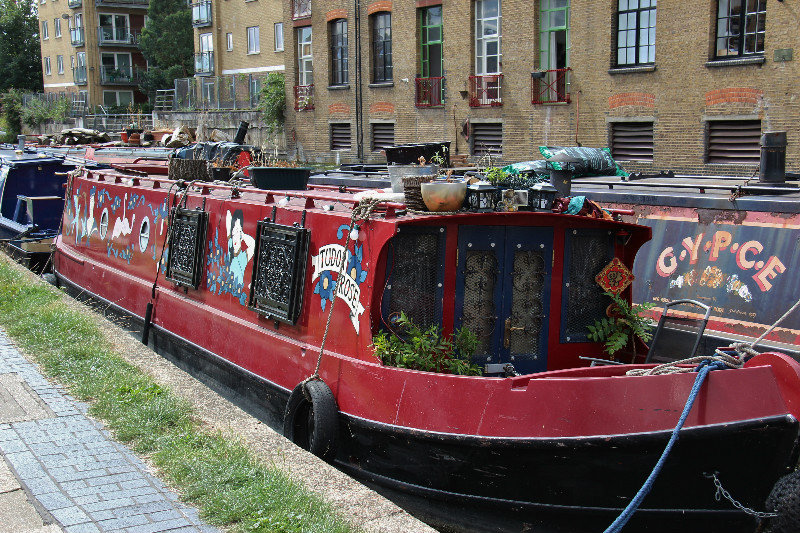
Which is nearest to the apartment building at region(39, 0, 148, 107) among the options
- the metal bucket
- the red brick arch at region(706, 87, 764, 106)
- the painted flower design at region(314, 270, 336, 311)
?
the red brick arch at region(706, 87, 764, 106)

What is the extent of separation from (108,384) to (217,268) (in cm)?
211

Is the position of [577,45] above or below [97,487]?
above

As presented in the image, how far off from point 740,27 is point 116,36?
46.9 metres

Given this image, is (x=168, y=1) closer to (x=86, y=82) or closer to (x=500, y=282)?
→ (x=86, y=82)

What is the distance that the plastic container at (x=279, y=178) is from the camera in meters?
8.62

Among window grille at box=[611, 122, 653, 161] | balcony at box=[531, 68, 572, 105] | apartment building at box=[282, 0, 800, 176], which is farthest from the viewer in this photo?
balcony at box=[531, 68, 572, 105]

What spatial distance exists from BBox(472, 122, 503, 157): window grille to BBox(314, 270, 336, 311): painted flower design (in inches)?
663

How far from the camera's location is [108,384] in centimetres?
643

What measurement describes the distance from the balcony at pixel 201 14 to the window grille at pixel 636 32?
1100 inches

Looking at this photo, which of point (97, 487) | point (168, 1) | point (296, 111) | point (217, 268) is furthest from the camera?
point (168, 1)

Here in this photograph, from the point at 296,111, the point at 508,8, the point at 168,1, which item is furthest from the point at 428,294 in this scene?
the point at 168,1

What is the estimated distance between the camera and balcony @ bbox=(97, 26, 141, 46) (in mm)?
55000

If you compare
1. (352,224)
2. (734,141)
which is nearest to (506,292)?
(352,224)

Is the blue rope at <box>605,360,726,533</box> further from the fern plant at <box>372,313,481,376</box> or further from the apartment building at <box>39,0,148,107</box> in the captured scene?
the apartment building at <box>39,0,148,107</box>
